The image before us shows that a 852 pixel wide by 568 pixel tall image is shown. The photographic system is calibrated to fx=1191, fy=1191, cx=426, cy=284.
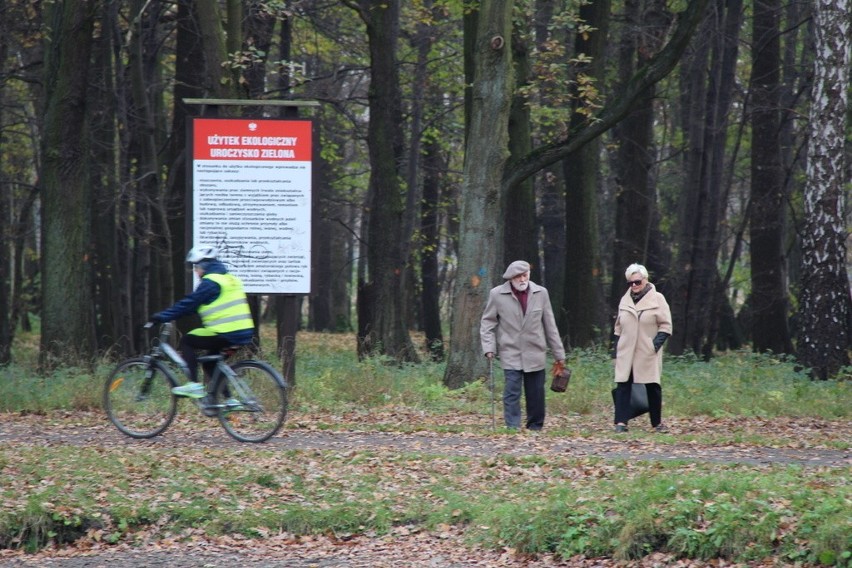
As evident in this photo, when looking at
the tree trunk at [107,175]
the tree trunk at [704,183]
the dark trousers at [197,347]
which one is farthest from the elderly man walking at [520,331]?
the tree trunk at [704,183]

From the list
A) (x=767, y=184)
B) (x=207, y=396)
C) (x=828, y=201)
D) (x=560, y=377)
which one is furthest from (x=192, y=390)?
(x=767, y=184)

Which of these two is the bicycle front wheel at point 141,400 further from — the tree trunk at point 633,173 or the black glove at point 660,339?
the tree trunk at point 633,173

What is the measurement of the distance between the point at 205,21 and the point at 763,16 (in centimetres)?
1408

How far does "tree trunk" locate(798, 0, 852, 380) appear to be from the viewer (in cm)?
1753

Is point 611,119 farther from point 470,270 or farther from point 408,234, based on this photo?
point 408,234

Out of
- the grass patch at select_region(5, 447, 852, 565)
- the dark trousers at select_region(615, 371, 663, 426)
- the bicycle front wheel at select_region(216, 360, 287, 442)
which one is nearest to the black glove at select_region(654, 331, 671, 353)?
the dark trousers at select_region(615, 371, 663, 426)

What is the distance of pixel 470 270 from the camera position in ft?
53.9

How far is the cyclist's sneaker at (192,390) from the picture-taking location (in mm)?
12094

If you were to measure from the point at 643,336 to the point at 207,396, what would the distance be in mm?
4653

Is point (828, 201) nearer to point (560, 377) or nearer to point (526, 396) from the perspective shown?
point (560, 377)

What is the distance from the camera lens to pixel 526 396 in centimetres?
1277

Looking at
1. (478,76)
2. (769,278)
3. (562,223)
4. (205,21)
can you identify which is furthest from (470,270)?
(562,223)

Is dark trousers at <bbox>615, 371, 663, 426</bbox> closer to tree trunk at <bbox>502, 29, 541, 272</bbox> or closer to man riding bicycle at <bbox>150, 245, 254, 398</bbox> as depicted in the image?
man riding bicycle at <bbox>150, 245, 254, 398</bbox>

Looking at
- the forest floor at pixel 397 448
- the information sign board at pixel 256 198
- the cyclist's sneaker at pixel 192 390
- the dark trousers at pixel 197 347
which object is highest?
the information sign board at pixel 256 198
